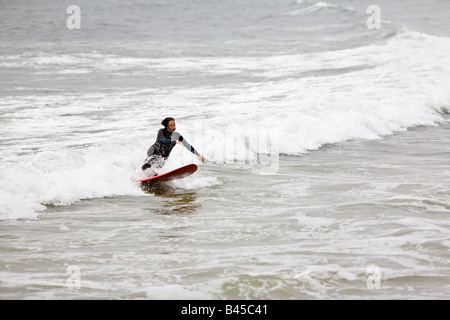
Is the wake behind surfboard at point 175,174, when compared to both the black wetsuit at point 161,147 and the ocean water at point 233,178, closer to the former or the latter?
the ocean water at point 233,178

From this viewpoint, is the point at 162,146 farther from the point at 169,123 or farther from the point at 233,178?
the point at 233,178

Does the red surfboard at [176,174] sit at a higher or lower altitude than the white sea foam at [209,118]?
lower

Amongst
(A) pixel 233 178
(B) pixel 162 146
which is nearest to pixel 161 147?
(B) pixel 162 146

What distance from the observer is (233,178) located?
11.5m

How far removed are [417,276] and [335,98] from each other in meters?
12.6

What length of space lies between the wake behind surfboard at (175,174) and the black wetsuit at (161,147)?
15.8 inches

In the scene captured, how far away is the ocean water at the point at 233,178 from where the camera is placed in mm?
6473

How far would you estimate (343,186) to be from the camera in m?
10.4

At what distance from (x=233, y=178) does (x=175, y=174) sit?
1.24m

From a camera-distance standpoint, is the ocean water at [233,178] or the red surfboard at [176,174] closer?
the ocean water at [233,178]

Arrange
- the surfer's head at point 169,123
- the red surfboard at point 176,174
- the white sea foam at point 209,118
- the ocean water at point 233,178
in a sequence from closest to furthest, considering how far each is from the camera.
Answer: the ocean water at point 233,178 → the white sea foam at point 209,118 → the red surfboard at point 176,174 → the surfer's head at point 169,123

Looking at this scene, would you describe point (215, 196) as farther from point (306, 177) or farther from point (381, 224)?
point (381, 224)

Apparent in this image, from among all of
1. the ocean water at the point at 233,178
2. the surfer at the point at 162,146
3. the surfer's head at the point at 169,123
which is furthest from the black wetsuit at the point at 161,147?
the ocean water at the point at 233,178
